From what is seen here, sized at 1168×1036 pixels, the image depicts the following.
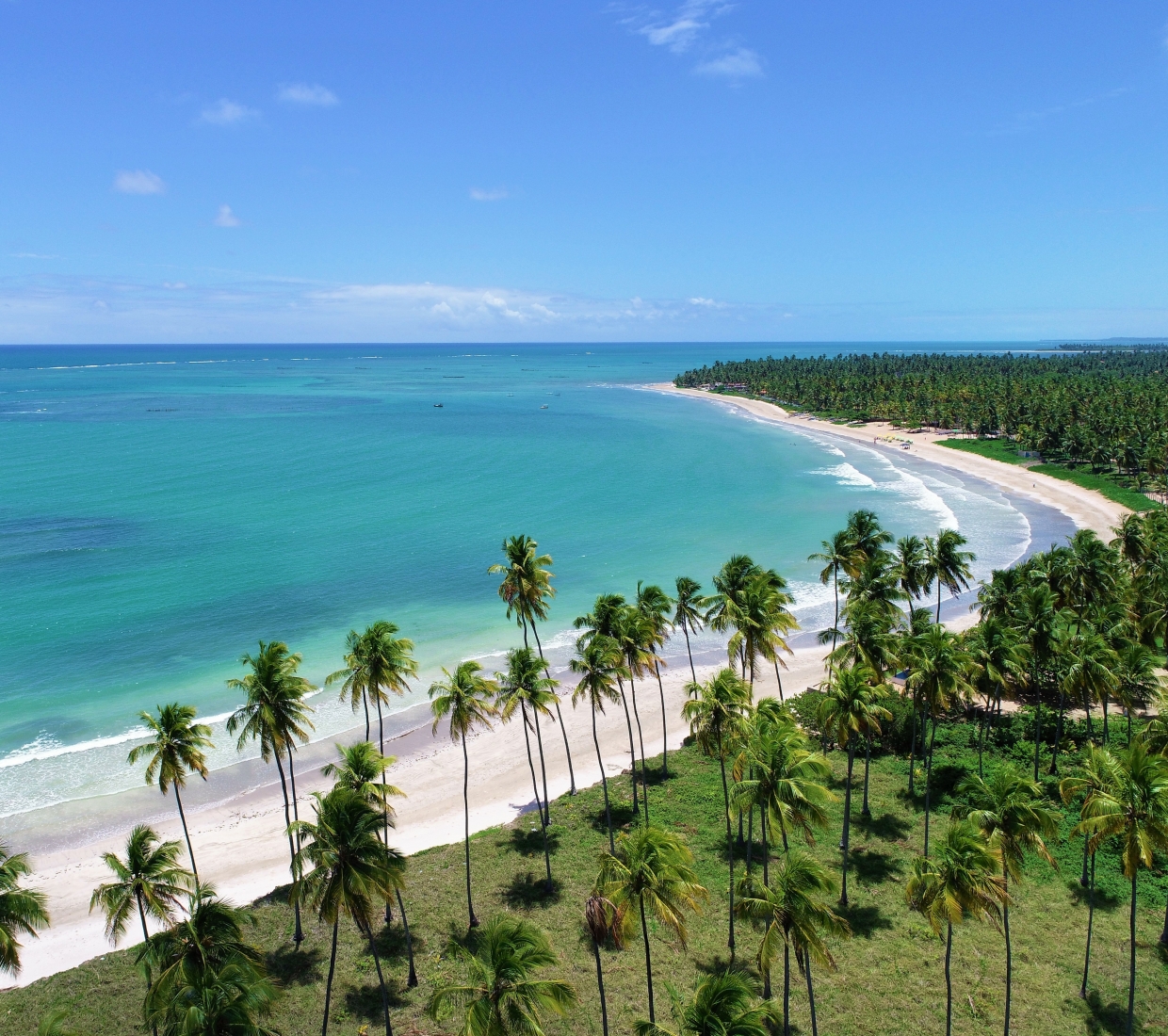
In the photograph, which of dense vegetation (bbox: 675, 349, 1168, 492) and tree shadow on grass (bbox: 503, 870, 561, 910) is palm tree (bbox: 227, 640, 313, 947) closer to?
tree shadow on grass (bbox: 503, 870, 561, 910)

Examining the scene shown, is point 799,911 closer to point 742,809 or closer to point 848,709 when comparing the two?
point 742,809

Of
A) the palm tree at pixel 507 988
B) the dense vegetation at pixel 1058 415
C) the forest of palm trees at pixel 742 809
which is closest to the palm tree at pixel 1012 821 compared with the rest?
the forest of palm trees at pixel 742 809

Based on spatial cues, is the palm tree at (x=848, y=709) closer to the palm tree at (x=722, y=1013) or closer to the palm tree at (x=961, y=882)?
the palm tree at (x=961, y=882)

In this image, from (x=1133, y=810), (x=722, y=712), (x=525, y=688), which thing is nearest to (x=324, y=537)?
(x=525, y=688)

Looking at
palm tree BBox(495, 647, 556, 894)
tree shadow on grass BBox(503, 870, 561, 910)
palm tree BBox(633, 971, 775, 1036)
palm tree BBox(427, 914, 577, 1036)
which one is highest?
palm tree BBox(495, 647, 556, 894)

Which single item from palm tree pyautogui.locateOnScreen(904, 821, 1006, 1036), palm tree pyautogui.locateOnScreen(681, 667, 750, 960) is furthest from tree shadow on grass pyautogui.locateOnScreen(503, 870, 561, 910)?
palm tree pyautogui.locateOnScreen(904, 821, 1006, 1036)
